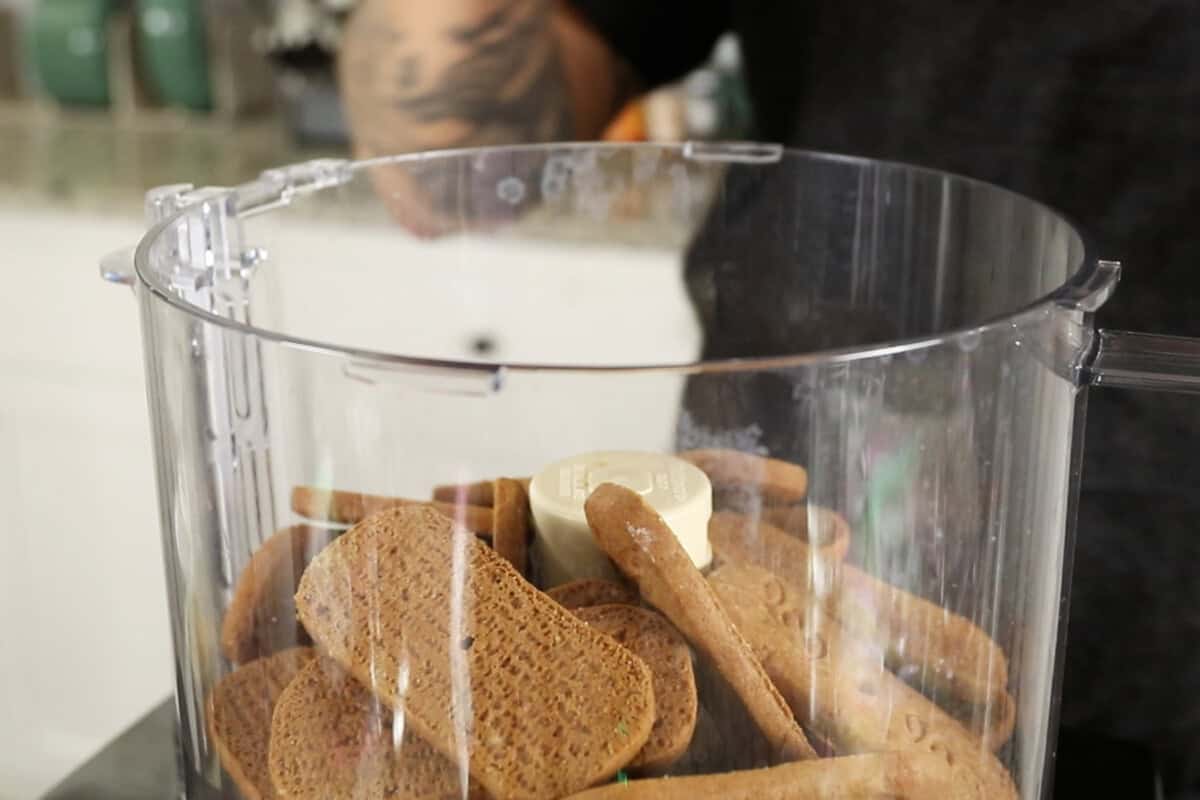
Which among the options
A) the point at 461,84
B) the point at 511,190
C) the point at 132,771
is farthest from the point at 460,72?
the point at 132,771

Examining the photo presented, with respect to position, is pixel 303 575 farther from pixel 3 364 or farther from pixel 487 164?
pixel 3 364

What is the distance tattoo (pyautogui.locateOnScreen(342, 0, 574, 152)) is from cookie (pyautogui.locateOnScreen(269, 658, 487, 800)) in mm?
487

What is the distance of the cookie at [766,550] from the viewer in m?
0.31

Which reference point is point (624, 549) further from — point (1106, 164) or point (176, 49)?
point (176, 49)

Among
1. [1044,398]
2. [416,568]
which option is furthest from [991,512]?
[416,568]

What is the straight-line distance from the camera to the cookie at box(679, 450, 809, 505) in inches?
12.4

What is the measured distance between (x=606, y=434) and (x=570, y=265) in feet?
0.82

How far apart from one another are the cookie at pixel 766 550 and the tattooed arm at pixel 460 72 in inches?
19.2

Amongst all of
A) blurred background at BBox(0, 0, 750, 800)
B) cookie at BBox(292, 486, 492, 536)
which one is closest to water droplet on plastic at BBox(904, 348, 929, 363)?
cookie at BBox(292, 486, 492, 536)

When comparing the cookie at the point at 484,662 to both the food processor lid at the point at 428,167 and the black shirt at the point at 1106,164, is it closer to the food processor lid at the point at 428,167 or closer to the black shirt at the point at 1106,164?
the food processor lid at the point at 428,167

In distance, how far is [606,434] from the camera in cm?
32

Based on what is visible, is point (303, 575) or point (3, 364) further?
point (3, 364)

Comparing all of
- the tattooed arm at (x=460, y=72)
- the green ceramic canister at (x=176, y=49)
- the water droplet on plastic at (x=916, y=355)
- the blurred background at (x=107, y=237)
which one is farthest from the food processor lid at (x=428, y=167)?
the green ceramic canister at (x=176, y=49)

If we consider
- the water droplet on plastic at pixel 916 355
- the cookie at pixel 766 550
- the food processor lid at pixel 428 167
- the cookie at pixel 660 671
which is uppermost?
the food processor lid at pixel 428 167
